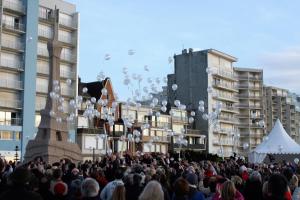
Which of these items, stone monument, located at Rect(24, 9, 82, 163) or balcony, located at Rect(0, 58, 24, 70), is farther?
balcony, located at Rect(0, 58, 24, 70)

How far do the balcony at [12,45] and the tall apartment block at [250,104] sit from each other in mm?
54869

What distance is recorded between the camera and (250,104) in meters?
102

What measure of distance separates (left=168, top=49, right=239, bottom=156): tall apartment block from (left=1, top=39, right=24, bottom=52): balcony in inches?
1451

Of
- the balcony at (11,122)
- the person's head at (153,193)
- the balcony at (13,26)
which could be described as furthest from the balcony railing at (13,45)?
the person's head at (153,193)

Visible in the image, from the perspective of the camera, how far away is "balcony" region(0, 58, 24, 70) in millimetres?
55000

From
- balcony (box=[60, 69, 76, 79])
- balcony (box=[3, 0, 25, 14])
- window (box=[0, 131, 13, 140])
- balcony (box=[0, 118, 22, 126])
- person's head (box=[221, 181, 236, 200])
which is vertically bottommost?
person's head (box=[221, 181, 236, 200])

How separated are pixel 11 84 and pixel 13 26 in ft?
22.9

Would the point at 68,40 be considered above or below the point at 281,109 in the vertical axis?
above

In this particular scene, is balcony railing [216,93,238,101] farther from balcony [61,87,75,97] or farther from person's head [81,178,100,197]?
person's head [81,178,100,197]

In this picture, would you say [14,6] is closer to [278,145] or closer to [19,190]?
[278,145]

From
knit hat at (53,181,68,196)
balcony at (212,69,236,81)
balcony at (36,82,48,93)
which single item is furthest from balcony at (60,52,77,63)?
knit hat at (53,181,68,196)

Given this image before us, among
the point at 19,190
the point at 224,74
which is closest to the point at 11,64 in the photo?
the point at 224,74

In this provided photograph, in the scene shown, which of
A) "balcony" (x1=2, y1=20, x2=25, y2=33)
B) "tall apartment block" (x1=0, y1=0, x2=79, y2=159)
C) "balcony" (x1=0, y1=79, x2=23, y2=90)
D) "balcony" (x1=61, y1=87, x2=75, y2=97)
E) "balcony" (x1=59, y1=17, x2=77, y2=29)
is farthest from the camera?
"balcony" (x1=59, y1=17, x2=77, y2=29)

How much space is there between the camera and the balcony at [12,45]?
5534cm
